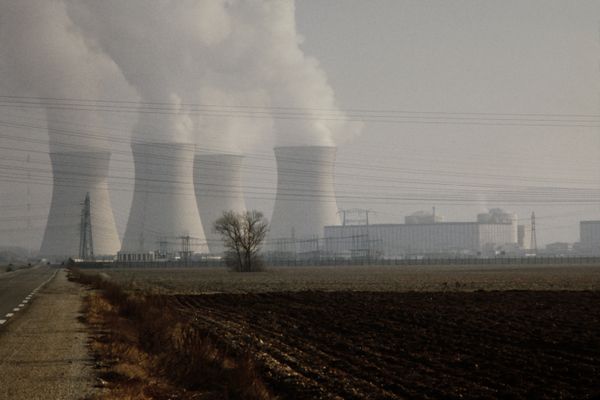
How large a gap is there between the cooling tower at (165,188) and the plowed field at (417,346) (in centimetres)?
3320

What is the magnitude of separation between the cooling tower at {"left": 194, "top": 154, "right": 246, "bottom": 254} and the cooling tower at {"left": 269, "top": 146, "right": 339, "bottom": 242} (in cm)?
302

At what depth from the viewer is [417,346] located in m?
9.32

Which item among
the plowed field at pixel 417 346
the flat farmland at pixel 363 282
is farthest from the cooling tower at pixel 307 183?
the plowed field at pixel 417 346

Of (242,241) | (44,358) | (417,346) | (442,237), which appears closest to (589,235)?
(442,237)

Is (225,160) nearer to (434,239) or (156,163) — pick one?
(156,163)

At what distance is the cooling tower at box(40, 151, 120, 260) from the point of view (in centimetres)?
5081

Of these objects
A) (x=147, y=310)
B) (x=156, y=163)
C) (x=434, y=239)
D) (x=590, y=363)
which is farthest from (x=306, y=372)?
(x=434, y=239)

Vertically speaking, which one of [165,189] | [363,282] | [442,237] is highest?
[165,189]

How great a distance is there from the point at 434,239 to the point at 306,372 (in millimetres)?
98944

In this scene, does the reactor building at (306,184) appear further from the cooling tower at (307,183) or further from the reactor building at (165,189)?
the reactor building at (165,189)

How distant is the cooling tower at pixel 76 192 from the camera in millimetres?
50812

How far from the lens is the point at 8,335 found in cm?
965

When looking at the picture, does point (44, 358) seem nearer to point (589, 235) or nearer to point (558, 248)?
point (589, 235)

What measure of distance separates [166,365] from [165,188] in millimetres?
42589
